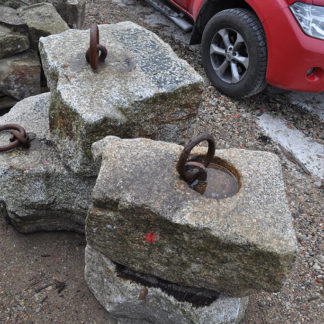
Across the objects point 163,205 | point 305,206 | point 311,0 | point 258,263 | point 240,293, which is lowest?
point 305,206

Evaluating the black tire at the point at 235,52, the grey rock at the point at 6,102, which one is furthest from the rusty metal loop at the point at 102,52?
the black tire at the point at 235,52

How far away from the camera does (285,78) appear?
3.70m

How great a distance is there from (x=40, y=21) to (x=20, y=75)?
0.57 metres

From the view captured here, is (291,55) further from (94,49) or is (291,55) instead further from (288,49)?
(94,49)

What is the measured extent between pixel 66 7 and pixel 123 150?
285 centimetres

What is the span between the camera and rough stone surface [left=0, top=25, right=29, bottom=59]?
3.51 metres

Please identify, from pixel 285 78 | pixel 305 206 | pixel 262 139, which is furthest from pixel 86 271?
pixel 285 78

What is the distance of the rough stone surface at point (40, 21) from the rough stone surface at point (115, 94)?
2.98ft

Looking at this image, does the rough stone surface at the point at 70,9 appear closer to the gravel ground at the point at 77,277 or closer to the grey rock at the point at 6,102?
the grey rock at the point at 6,102

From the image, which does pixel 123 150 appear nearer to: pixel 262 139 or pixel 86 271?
pixel 86 271

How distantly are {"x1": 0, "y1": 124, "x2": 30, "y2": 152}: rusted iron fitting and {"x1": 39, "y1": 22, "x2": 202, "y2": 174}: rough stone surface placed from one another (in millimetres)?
222

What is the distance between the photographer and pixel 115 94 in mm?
2379

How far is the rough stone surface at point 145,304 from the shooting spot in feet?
7.35

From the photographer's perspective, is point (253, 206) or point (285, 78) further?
point (285, 78)
